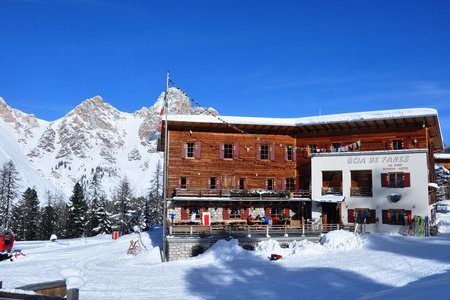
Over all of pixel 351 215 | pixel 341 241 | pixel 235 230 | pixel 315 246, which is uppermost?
pixel 351 215

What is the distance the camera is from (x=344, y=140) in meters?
33.9

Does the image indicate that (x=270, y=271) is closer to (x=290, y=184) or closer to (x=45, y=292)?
(x=45, y=292)

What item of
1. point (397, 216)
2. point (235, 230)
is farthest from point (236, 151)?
point (397, 216)

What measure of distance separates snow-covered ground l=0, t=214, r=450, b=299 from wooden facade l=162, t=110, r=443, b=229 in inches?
300

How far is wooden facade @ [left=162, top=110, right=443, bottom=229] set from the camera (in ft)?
106

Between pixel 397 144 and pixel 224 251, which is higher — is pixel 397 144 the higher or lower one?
the higher one

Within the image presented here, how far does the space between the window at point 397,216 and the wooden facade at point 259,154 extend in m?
4.81

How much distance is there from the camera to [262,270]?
763 inches

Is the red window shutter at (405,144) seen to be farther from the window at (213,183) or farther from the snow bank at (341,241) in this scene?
the window at (213,183)

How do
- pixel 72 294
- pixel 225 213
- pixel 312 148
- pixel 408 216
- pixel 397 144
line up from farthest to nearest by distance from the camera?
1. pixel 312 148
2. pixel 225 213
3. pixel 397 144
4. pixel 408 216
5. pixel 72 294

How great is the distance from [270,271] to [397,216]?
13.5 m

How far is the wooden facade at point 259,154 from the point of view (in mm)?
32172

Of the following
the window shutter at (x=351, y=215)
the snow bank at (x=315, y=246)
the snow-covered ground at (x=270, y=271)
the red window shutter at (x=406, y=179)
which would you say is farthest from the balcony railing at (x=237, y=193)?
the snow bank at (x=315, y=246)

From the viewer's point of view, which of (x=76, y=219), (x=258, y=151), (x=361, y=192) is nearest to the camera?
(x=361, y=192)
